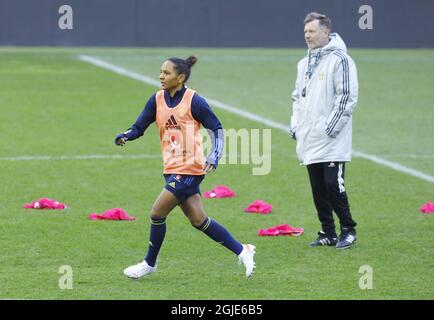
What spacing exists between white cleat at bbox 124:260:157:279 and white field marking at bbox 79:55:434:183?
655 cm

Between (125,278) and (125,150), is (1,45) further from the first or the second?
(125,278)

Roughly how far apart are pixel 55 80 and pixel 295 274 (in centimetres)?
1943

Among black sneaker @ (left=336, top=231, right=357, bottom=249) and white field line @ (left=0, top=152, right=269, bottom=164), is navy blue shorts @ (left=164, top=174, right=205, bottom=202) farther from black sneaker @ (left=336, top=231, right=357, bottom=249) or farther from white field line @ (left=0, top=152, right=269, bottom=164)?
white field line @ (left=0, top=152, right=269, bottom=164)

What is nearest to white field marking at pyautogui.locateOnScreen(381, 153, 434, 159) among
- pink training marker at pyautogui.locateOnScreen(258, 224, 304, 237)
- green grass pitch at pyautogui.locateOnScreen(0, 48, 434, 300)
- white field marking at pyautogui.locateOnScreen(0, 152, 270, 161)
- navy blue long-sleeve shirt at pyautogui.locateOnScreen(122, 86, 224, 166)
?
green grass pitch at pyautogui.locateOnScreen(0, 48, 434, 300)

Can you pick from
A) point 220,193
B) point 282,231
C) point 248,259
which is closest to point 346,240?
point 282,231

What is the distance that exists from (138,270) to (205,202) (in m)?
4.03

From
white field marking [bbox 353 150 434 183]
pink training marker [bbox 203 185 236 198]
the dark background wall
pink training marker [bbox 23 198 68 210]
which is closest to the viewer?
pink training marker [bbox 23 198 68 210]

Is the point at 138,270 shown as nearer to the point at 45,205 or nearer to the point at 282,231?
the point at 282,231

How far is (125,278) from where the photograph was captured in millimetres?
9102

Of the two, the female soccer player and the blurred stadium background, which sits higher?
the female soccer player

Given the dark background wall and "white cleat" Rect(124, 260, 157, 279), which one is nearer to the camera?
"white cleat" Rect(124, 260, 157, 279)

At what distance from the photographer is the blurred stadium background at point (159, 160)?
30.2ft

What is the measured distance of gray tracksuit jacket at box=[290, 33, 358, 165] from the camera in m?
10.2

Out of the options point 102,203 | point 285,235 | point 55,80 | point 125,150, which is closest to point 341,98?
point 285,235
